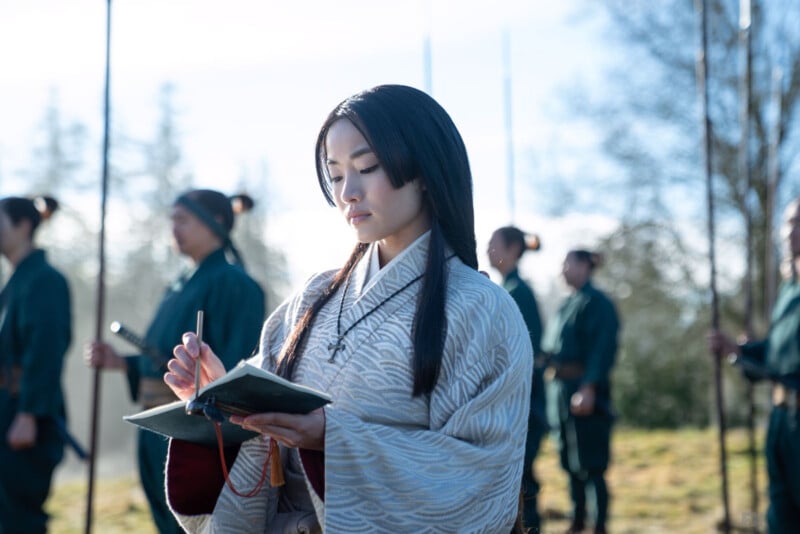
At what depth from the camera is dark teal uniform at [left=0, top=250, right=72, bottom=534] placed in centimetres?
493

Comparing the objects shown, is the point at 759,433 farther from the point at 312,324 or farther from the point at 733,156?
the point at 312,324

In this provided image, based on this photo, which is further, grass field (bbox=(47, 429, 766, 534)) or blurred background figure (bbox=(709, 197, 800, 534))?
grass field (bbox=(47, 429, 766, 534))

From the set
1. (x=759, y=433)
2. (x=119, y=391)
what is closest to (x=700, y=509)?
(x=759, y=433)

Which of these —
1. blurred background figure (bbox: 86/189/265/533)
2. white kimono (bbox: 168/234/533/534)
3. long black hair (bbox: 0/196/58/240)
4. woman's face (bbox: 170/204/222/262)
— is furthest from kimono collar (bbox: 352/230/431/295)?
long black hair (bbox: 0/196/58/240)

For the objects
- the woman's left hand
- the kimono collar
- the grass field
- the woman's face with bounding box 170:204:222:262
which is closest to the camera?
the woman's left hand

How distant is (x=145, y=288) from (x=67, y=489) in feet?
44.1

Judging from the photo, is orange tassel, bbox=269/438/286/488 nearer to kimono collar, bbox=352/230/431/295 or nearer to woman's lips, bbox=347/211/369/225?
kimono collar, bbox=352/230/431/295

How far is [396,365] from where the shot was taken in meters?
1.99

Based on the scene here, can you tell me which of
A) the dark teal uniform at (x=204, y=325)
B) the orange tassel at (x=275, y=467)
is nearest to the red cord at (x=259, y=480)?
the orange tassel at (x=275, y=467)

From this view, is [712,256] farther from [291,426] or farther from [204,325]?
[291,426]

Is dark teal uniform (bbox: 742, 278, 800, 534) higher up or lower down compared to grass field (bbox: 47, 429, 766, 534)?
higher up

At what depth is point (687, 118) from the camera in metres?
13.0

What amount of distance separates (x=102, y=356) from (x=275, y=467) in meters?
2.87

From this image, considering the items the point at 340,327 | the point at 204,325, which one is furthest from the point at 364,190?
the point at 204,325
